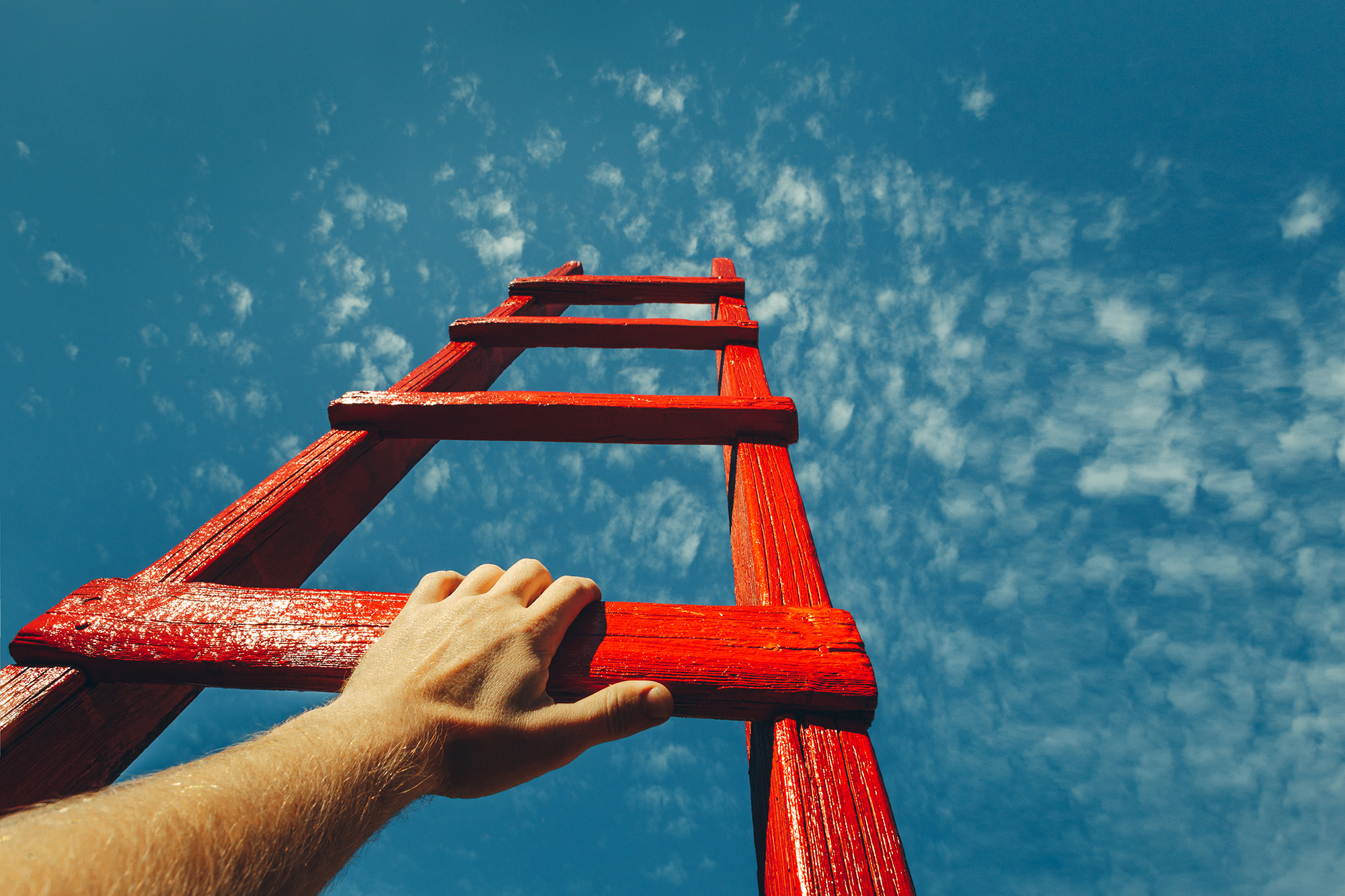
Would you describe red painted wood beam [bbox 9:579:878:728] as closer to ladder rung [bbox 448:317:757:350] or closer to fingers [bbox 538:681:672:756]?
fingers [bbox 538:681:672:756]

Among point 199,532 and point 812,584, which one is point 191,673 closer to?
point 199,532

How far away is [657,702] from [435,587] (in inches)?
19.9

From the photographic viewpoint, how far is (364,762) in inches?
28.5

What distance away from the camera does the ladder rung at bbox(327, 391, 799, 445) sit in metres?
1.67

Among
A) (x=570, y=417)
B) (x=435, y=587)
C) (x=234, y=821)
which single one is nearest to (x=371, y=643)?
(x=435, y=587)

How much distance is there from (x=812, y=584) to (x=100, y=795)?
1.05 m

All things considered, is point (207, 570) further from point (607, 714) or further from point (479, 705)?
point (607, 714)

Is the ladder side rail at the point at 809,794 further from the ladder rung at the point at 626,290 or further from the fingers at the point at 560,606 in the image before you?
the ladder rung at the point at 626,290

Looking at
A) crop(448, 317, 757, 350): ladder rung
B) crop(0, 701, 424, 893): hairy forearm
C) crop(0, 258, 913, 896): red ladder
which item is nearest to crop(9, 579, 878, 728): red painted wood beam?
crop(0, 258, 913, 896): red ladder

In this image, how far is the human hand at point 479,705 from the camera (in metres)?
0.81

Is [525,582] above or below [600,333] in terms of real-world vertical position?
below

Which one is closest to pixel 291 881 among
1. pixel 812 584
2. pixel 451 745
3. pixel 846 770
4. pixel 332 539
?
pixel 451 745

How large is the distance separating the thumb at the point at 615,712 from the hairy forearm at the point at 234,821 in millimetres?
219

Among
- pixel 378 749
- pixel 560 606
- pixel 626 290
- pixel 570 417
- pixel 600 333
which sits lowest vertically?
pixel 378 749
